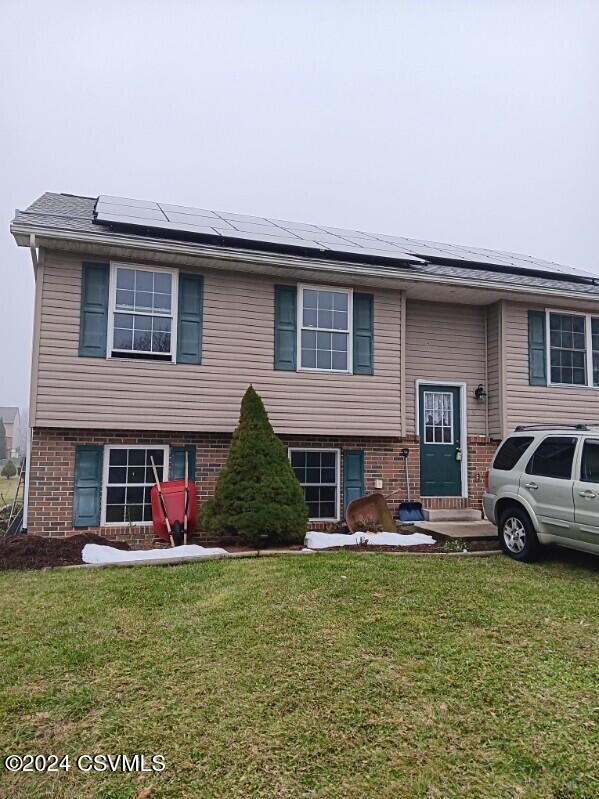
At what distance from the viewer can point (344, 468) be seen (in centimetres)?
942

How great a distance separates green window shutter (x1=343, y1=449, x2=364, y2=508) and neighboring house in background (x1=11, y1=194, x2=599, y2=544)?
20 millimetres

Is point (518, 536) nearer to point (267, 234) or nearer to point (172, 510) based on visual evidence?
point (172, 510)

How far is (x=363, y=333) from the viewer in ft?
30.9

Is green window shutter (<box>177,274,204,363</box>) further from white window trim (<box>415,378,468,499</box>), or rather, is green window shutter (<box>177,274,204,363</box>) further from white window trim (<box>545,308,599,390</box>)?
white window trim (<box>545,308,599,390</box>)

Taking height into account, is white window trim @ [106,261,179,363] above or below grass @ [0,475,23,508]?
above

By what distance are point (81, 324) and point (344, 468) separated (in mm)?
4860

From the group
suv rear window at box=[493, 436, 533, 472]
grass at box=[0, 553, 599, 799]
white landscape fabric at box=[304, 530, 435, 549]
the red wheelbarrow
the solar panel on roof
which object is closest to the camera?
grass at box=[0, 553, 599, 799]

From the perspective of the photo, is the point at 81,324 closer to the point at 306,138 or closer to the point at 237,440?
the point at 237,440

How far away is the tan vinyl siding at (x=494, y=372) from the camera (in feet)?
33.3

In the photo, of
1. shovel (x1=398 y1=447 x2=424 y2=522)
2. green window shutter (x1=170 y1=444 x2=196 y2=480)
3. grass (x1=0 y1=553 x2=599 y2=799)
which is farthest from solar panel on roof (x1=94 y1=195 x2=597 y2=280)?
grass (x1=0 y1=553 x2=599 y2=799)

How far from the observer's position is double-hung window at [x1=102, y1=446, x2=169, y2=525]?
26.7ft

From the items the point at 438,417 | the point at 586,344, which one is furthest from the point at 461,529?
the point at 586,344

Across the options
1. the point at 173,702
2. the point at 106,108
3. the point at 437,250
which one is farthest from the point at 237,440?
the point at 106,108

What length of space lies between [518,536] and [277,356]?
14.9 ft
